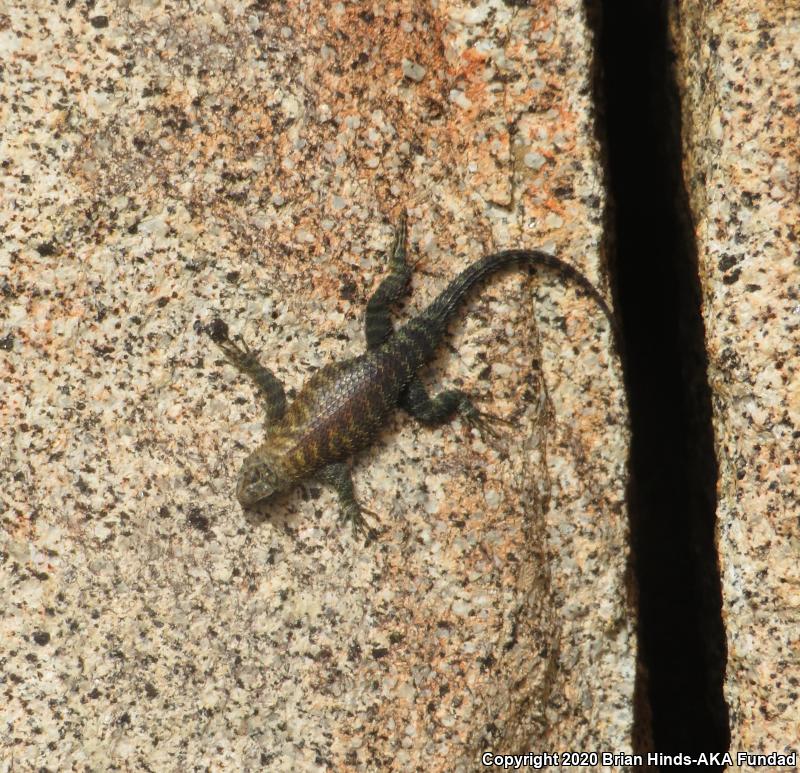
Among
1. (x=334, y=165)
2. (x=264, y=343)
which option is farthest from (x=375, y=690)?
(x=334, y=165)

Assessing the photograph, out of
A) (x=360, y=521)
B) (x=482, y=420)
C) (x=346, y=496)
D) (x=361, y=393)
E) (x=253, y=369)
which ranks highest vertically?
(x=253, y=369)

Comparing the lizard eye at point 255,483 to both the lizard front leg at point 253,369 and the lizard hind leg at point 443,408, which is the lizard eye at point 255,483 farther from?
the lizard hind leg at point 443,408

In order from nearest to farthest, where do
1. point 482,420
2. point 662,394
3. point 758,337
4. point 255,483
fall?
point 758,337
point 255,483
point 482,420
point 662,394

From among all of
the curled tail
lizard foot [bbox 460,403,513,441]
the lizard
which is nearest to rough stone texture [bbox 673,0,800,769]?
the curled tail

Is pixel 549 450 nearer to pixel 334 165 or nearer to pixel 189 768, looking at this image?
pixel 334 165

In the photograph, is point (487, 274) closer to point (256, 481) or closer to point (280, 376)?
point (280, 376)

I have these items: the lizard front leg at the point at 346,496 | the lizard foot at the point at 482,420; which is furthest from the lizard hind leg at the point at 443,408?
the lizard front leg at the point at 346,496

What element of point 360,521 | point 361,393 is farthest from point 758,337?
point 360,521

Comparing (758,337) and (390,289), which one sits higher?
(390,289)
